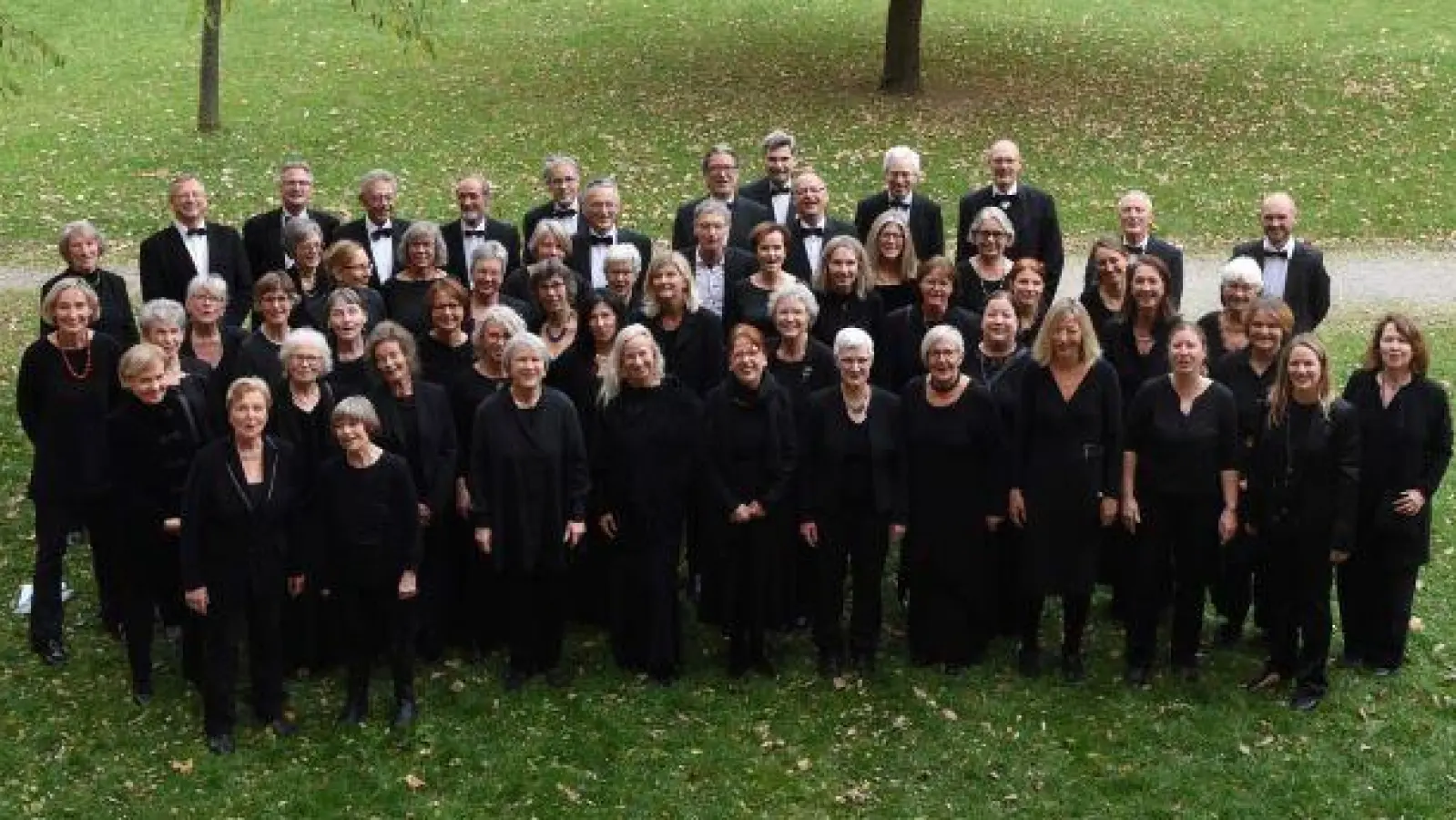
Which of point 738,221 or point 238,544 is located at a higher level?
point 738,221

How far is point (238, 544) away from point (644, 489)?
2270mm

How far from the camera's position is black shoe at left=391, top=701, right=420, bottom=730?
9438 mm

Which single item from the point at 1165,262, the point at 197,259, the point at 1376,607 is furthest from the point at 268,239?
the point at 1376,607

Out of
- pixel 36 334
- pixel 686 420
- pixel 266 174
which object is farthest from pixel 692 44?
pixel 686 420

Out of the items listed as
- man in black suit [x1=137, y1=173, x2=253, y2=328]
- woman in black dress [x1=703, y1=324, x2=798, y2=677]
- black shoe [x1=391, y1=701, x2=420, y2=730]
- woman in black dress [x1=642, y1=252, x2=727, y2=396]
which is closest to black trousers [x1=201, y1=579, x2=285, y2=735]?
black shoe [x1=391, y1=701, x2=420, y2=730]

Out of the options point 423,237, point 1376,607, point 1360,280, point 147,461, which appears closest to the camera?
point 147,461

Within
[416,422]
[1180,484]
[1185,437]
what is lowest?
[1180,484]

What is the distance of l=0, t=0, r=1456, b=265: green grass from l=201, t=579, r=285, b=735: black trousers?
1134 cm

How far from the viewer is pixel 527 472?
30.9 ft

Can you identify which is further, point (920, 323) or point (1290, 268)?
point (1290, 268)

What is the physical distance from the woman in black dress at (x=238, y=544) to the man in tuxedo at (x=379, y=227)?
300 cm

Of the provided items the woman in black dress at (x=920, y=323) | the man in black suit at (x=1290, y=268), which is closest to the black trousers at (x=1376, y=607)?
the man in black suit at (x=1290, y=268)

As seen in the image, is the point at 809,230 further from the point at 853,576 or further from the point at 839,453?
the point at 853,576

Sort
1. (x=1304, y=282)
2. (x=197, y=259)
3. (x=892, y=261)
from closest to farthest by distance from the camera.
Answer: (x=892, y=261), (x=1304, y=282), (x=197, y=259)
